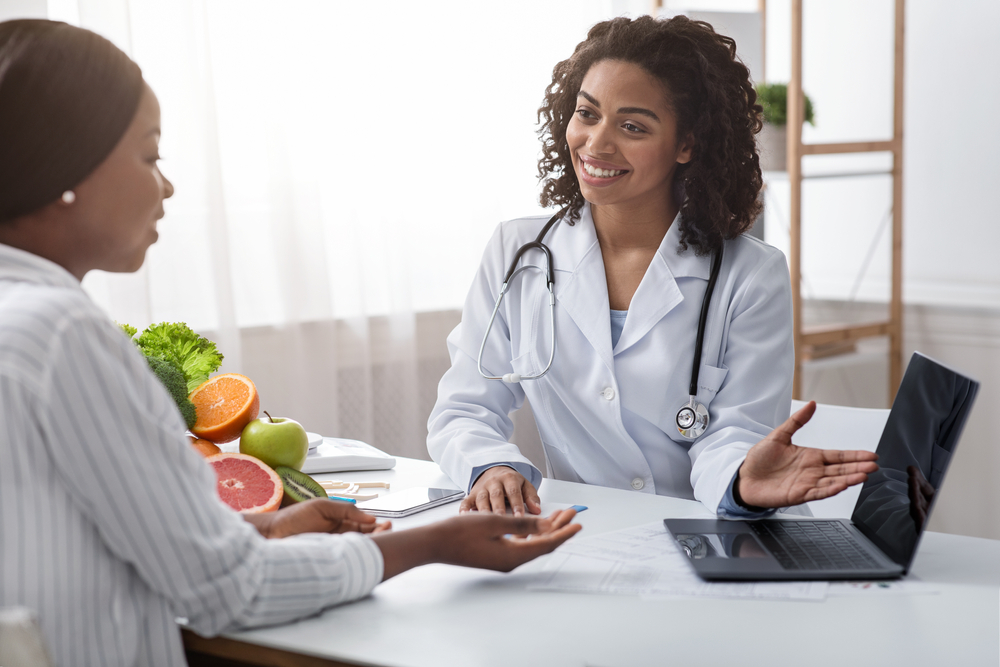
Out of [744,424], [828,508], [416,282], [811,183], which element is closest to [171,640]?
[744,424]

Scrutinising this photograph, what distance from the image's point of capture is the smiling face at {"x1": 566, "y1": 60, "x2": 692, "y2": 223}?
64.7 inches

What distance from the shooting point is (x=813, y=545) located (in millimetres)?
1109

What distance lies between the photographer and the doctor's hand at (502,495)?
1279mm

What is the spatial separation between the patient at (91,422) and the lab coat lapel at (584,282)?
0.85 metres

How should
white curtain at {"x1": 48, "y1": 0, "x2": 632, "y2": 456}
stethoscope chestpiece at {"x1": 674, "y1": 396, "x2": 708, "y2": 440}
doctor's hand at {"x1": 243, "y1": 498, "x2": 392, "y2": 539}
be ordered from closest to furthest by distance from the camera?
doctor's hand at {"x1": 243, "y1": 498, "x2": 392, "y2": 539} < stethoscope chestpiece at {"x1": 674, "y1": 396, "x2": 708, "y2": 440} < white curtain at {"x1": 48, "y1": 0, "x2": 632, "y2": 456}

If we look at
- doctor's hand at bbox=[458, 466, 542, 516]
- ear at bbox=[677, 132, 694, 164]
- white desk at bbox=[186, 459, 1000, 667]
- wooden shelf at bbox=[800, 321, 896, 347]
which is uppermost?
ear at bbox=[677, 132, 694, 164]

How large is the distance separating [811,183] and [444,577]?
8.81 ft

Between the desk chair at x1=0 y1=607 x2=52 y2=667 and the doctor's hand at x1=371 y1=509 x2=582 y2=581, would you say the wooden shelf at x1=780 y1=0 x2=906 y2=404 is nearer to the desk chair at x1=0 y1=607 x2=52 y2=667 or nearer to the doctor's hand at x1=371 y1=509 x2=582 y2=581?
the doctor's hand at x1=371 y1=509 x2=582 y2=581

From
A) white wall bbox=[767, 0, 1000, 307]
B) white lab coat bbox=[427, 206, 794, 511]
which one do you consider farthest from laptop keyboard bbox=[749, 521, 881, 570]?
white wall bbox=[767, 0, 1000, 307]

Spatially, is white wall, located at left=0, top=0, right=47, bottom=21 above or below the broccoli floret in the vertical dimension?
above

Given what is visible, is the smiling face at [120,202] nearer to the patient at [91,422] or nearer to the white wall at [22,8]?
the patient at [91,422]

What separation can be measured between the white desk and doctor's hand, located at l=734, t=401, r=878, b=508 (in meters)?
0.14

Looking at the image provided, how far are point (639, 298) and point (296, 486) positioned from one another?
2.25 feet

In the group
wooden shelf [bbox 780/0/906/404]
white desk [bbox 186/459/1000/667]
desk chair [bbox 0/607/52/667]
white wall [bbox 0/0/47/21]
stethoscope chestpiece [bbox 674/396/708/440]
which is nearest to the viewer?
desk chair [bbox 0/607/52/667]
